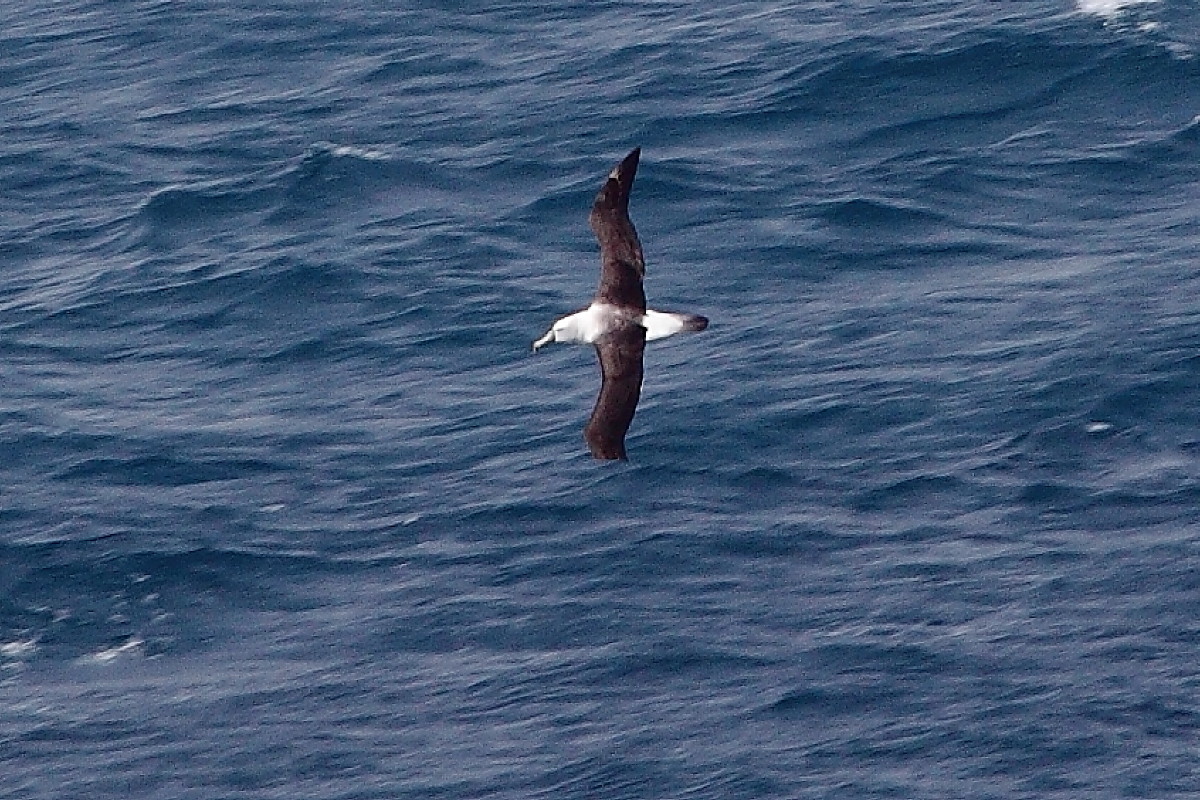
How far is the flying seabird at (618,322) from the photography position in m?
34.5

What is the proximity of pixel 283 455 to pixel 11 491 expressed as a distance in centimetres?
526

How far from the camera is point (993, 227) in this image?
54.3 metres

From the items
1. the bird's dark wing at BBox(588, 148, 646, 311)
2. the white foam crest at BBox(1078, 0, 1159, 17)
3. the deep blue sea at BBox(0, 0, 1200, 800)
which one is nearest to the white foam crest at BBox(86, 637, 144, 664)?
the deep blue sea at BBox(0, 0, 1200, 800)

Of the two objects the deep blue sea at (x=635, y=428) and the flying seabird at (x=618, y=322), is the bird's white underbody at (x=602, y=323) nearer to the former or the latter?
the flying seabird at (x=618, y=322)

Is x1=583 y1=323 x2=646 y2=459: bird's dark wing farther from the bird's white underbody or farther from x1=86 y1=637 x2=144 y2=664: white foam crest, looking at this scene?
Result: x1=86 y1=637 x2=144 y2=664: white foam crest

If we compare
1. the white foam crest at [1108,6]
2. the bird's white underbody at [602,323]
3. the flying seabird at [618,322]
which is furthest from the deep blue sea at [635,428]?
the flying seabird at [618,322]

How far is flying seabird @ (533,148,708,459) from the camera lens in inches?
1357

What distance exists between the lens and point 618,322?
35781mm

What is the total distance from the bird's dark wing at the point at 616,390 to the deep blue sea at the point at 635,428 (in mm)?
9299

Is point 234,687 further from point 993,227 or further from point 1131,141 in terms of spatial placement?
point 1131,141

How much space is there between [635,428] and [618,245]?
13526 millimetres

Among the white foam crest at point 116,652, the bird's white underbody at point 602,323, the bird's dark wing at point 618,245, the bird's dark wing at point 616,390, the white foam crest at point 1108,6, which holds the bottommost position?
the white foam crest at point 116,652

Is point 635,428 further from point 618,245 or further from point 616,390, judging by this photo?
point 616,390

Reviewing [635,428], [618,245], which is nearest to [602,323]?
[618,245]
